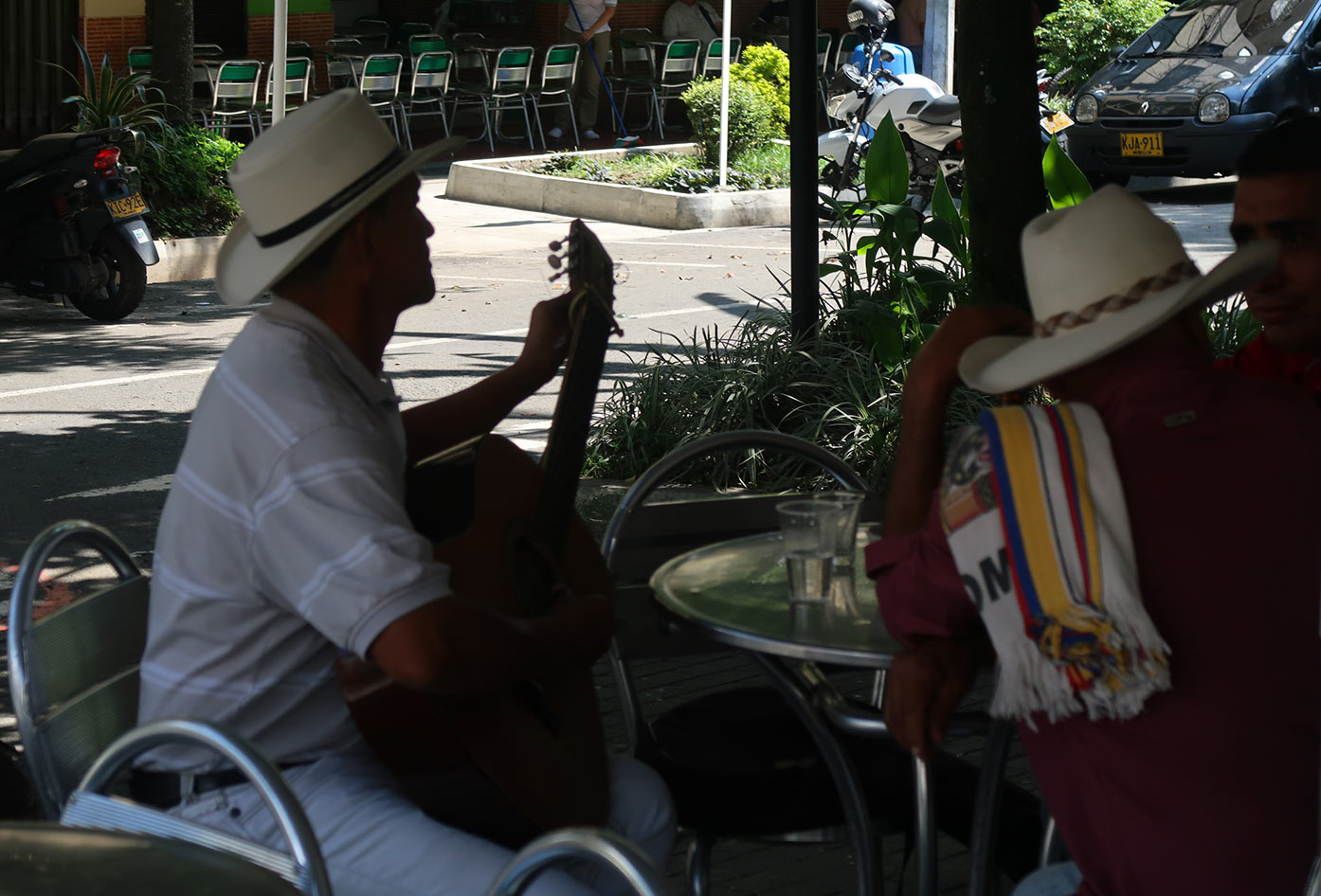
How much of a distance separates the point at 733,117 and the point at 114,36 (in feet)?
23.3

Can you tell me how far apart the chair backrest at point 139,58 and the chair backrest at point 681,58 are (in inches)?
246

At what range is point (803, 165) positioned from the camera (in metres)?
6.77

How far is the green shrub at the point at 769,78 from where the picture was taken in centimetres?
1741

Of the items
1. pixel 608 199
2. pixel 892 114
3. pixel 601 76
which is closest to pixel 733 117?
pixel 608 199

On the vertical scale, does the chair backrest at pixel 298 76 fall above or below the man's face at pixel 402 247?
above

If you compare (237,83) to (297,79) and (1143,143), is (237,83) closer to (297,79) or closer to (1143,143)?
(297,79)

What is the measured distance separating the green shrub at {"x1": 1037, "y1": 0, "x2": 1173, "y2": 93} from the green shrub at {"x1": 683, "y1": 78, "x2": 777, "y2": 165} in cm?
357

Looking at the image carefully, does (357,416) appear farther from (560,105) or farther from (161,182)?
(560,105)

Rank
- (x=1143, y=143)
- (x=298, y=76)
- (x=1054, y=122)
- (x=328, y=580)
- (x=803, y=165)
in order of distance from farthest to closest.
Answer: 1. (x=298, y=76)
2. (x=1143, y=143)
3. (x=1054, y=122)
4. (x=803, y=165)
5. (x=328, y=580)

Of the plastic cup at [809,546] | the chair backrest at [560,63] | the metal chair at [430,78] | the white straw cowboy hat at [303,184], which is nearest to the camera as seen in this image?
the white straw cowboy hat at [303,184]

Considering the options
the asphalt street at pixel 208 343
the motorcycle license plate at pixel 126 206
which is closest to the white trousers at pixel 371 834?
the asphalt street at pixel 208 343

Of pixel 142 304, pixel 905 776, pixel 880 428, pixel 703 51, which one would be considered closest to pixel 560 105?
pixel 703 51

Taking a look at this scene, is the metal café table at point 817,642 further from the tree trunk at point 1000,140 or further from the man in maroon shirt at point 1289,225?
the tree trunk at point 1000,140

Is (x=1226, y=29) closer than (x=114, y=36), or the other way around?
(x=1226, y=29)
